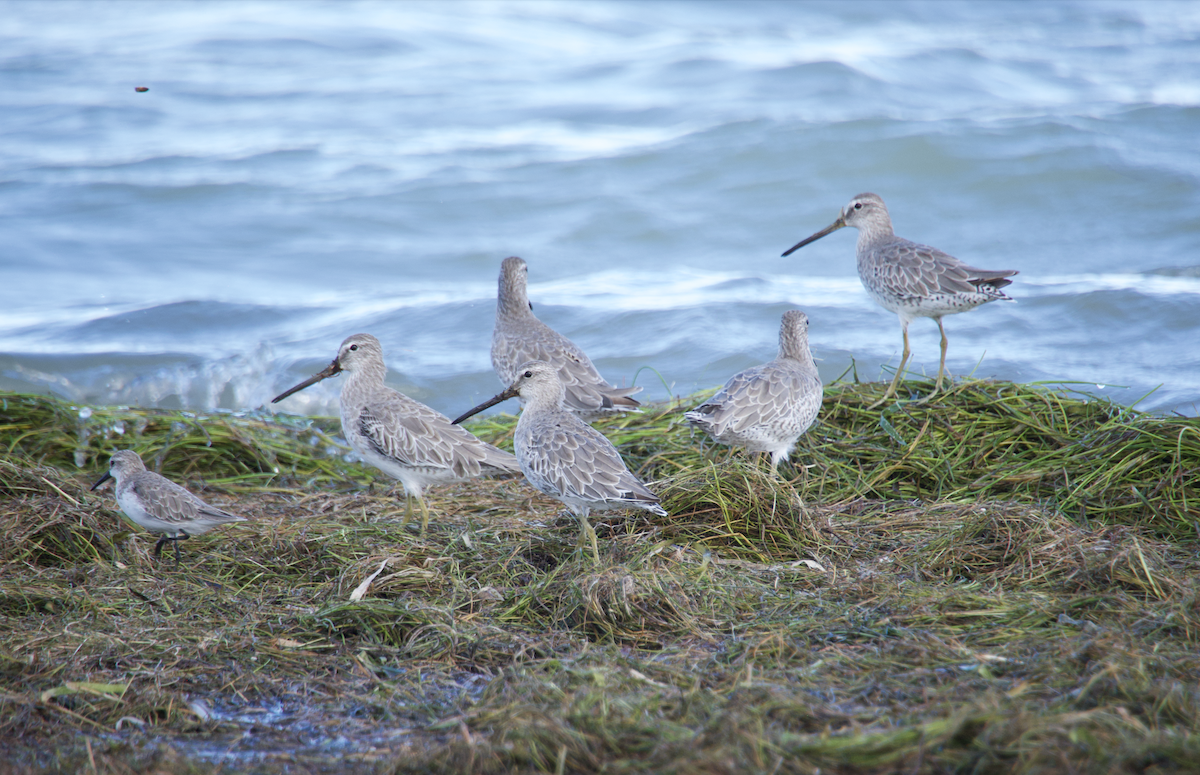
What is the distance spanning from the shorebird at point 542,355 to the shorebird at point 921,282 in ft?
6.42

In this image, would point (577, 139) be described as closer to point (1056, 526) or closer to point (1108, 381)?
point (1108, 381)

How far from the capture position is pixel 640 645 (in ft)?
13.6

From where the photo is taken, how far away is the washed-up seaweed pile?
127 inches

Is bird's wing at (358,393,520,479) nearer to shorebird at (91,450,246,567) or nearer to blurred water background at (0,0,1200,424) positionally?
shorebird at (91,450,246,567)

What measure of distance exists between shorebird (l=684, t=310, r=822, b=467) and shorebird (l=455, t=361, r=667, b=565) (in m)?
0.83

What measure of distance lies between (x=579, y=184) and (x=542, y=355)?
863cm

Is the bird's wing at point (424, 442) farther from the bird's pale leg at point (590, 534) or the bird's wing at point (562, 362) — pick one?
the bird's wing at point (562, 362)

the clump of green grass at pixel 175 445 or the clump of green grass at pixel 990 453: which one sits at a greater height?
the clump of green grass at pixel 990 453

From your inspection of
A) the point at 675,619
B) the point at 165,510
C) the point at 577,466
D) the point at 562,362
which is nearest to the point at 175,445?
the point at 165,510

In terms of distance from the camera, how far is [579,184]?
15906 millimetres

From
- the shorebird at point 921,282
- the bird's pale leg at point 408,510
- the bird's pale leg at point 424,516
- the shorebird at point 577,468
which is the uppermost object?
the shorebird at point 921,282

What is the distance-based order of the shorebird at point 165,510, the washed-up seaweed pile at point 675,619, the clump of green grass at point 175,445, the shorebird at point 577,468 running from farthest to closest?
1. the clump of green grass at point 175,445
2. the shorebird at point 165,510
3. the shorebird at point 577,468
4. the washed-up seaweed pile at point 675,619

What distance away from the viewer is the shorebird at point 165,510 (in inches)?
203

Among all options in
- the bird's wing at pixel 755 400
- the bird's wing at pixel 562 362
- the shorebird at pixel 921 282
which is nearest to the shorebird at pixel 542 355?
the bird's wing at pixel 562 362
